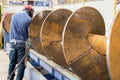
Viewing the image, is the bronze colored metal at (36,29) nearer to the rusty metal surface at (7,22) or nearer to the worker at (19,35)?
the worker at (19,35)

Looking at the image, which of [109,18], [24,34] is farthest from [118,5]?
[24,34]

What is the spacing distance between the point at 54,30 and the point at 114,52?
84.1 inches

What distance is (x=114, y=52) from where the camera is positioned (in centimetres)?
165

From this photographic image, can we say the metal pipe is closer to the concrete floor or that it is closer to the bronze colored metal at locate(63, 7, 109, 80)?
the bronze colored metal at locate(63, 7, 109, 80)

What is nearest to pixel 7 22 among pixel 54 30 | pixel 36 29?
pixel 36 29

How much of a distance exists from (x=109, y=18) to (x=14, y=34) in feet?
4.69

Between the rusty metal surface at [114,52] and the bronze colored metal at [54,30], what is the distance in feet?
6.70

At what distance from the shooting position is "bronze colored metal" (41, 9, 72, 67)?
370 centimetres

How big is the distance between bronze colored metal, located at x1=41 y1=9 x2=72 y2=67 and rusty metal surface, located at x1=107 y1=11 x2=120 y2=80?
204 centimetres

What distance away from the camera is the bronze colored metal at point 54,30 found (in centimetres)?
370

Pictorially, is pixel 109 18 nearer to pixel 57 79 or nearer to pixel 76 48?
pixel 76 48

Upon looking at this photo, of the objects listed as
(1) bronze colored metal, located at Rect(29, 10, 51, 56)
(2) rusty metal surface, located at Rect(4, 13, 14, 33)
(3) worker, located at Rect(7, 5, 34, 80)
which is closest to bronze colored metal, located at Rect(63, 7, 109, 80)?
(3) worker, located at Rect(7, 5, 34, 80)

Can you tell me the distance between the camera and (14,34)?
380 centimetres

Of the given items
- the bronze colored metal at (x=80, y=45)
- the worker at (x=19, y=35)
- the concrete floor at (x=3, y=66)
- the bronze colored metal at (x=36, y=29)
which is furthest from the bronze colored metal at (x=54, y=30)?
the concrete floor at (x=3, y=66)
